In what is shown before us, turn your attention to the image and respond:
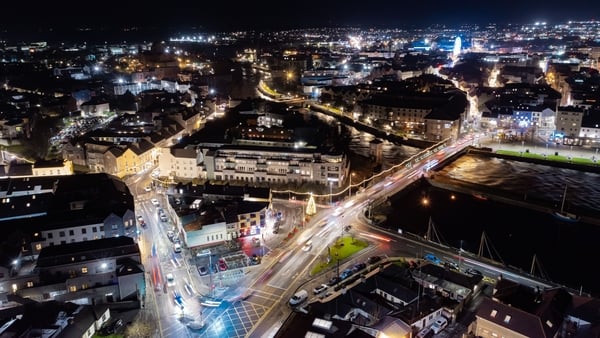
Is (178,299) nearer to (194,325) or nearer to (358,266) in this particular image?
(194,325)

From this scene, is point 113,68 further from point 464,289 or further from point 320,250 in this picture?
point 464,289

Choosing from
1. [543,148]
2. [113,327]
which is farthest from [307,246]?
[543,148]

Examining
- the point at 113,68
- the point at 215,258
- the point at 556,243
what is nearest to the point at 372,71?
the point at 113,68

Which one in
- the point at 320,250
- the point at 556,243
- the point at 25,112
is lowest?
the point at 556,243

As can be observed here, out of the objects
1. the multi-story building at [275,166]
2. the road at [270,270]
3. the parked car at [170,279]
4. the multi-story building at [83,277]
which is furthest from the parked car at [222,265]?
the multi-story building at [275,166]

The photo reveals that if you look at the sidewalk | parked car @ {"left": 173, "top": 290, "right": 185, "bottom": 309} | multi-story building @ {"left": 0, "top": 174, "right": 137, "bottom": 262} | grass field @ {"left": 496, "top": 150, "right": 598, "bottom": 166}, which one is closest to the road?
parked car @ {"left": 173, "top": 290, "right": 185, "bottom": 309}

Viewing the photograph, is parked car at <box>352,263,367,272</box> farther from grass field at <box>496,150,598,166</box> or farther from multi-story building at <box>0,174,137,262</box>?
grass field at <box>496,150,598,166</box>

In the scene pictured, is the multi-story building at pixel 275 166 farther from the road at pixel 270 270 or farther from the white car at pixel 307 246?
the white car at pixel 307 246

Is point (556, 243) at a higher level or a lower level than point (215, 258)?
lower
